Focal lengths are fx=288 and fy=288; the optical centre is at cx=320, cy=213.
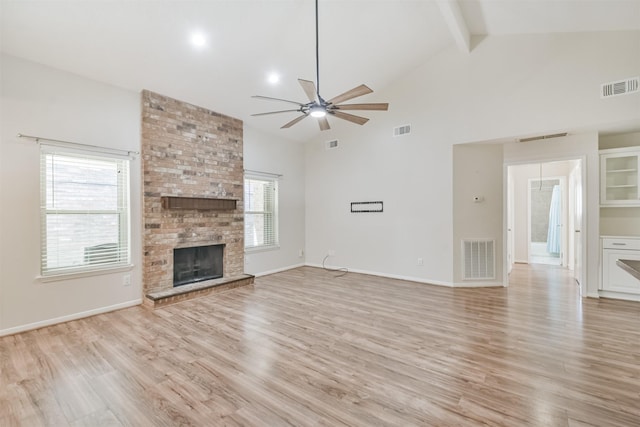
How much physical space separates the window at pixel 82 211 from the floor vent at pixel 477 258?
17.6 feet

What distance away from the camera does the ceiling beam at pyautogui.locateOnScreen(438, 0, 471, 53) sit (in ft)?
11.8

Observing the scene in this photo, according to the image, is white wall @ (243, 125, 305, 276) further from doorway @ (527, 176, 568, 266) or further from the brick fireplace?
doorway @ (527, 176, 568, 266)

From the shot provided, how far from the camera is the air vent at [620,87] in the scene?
144 inches

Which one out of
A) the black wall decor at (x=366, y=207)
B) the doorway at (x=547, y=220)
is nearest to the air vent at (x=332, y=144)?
the black wall decor at (x=366, y=207)

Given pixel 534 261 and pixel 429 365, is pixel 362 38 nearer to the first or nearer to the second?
pixel 429 365

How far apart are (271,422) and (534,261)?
8022 millimetres

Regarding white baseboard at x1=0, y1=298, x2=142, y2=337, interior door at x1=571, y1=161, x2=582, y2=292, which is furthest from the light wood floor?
interior door at x1=571, y1=161, x2=582, y2=292

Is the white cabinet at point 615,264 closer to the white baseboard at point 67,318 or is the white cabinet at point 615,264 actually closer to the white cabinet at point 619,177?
the white cabinet at point 619,177

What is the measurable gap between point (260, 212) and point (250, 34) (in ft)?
11.2

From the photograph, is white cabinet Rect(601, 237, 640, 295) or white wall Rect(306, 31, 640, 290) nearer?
white wall Rect(306, 31, 640, 290)

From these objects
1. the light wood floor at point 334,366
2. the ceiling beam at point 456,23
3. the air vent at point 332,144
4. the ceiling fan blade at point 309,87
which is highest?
the ceiling beam at point 456,23

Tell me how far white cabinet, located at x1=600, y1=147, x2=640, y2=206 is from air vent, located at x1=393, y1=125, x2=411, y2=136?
9.44 feet

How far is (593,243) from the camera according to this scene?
4.32 m

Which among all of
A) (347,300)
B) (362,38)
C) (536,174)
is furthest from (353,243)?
(536,174)
